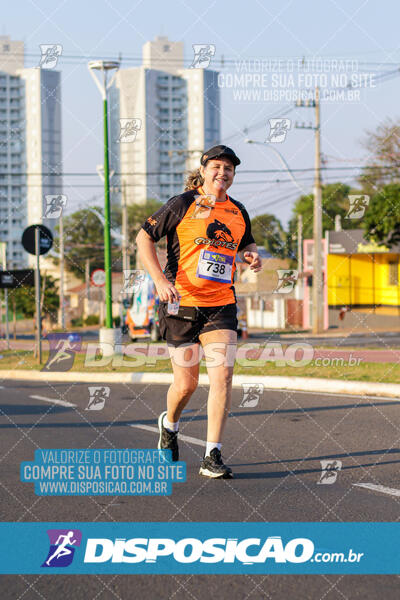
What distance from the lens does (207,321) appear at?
553 centimetres

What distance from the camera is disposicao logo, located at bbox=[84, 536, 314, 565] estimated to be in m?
3.77

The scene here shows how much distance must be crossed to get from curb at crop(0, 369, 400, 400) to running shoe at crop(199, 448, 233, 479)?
5021 millimetres

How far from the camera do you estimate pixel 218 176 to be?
5.55m

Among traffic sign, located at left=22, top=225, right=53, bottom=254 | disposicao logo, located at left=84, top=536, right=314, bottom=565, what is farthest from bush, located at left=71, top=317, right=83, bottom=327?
disposicao logo, located at left=84, top=536, right=314, bottom=565

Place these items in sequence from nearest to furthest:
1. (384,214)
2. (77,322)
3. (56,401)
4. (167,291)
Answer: (167,291) < (56,401) < (384,214) < (77,322)

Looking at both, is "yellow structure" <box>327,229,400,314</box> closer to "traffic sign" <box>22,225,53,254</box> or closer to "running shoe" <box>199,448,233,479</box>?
"traffic sign" <box>22,225,53,254</box>

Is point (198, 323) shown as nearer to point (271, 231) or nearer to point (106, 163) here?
point (106, 163)

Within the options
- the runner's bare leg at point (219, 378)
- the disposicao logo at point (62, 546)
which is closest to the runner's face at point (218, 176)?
the runner's bare leg at point (219, 378)

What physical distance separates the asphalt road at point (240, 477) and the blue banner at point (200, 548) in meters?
0.11

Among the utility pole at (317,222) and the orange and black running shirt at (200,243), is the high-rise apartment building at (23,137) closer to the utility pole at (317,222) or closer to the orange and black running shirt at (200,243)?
the utility pole at (317,222)

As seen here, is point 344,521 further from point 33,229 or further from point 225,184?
point 33,229

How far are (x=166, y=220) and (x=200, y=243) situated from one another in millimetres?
276

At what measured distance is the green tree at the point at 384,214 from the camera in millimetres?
23953

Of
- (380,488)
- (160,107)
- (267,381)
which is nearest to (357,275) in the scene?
(267,381)
